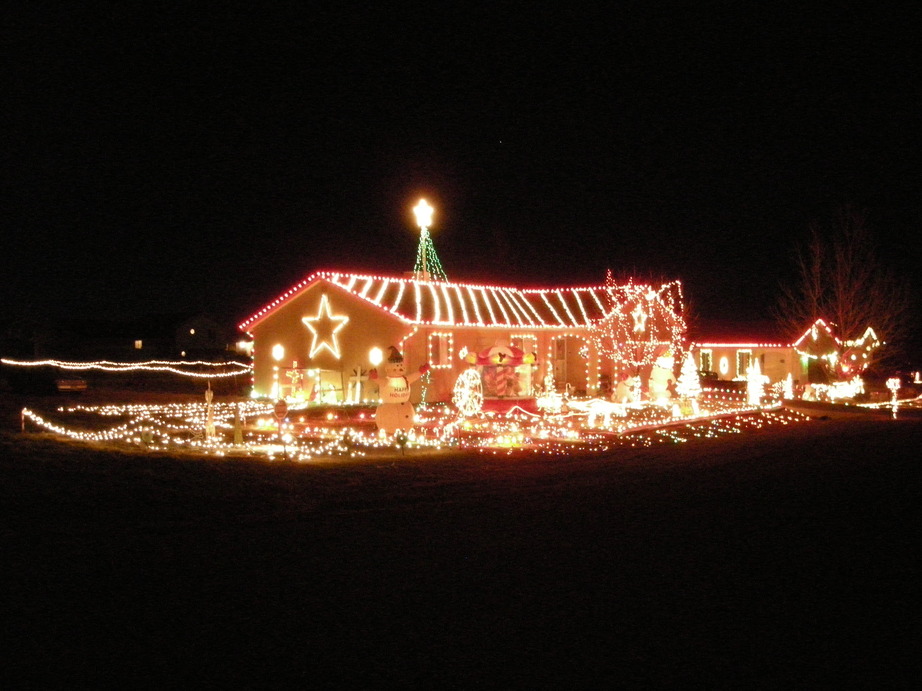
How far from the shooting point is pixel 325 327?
2297 centimetres

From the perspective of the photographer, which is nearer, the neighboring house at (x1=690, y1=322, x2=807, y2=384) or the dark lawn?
the dark lawn

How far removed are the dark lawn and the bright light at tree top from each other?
1637 cm

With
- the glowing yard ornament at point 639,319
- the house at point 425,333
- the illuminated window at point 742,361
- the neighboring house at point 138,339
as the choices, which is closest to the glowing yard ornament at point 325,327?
the house at point 425,333

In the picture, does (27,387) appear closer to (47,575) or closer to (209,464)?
(209,464)

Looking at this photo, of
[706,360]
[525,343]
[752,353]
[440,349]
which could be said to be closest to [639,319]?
[525,343]

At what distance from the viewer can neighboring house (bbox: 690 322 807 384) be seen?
116 ft

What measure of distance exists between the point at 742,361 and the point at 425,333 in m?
19.9

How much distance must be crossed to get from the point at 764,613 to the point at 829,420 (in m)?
15.6

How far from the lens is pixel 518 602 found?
5.23 metres

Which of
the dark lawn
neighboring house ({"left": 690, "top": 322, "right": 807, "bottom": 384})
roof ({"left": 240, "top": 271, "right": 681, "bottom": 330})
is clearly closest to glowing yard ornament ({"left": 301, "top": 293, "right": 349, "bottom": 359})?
roof ({"left": 240, "top": 271, "right": 681, "bottom": 330})

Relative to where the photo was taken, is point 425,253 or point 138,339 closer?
point 425,253

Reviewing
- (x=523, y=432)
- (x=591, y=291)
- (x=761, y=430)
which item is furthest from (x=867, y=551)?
(x=591, y=291)

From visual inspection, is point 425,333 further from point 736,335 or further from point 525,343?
point 736,335

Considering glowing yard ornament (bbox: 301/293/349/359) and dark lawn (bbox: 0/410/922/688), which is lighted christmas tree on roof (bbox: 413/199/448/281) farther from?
dark lawn (bbox: 0/410/922/688)
